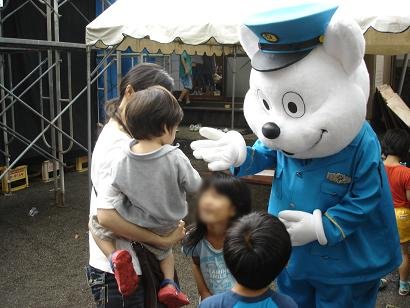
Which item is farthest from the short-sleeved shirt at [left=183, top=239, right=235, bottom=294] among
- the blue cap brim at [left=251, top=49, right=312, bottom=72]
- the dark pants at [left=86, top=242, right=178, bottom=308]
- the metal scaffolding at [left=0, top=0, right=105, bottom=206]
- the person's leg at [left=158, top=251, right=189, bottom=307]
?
the metal scaffolding at [left=0, top=0, right=105, bottom=206]

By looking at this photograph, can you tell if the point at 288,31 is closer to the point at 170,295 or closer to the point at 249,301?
the point at 249,301

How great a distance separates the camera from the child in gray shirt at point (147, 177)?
6.09ft

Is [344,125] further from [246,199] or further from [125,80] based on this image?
[125,80]

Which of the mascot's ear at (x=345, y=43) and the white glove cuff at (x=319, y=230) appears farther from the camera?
the white glove cuff at (x=319, y=230)

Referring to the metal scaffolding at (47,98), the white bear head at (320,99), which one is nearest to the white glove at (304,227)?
the white bear head at (320,99)

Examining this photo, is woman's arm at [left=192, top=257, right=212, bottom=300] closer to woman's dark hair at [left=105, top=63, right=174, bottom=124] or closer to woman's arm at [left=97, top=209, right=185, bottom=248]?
woman's arm at [left=97, top=209, right=185, bottom=248]

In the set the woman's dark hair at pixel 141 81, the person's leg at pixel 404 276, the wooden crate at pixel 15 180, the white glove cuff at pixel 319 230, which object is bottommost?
the wooden crate at pixel 15 180

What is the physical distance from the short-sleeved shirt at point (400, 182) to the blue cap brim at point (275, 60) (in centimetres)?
181

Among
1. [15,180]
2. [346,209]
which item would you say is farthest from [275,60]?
[15,180]

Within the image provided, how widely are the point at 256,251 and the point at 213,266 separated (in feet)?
2.13

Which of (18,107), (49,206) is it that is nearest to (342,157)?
(49,206)

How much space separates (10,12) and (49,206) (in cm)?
254

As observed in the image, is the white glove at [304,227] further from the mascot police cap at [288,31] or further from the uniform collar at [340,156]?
the mascot police cap at [288,31]

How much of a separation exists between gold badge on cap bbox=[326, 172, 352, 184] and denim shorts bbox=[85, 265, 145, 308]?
93 cm
